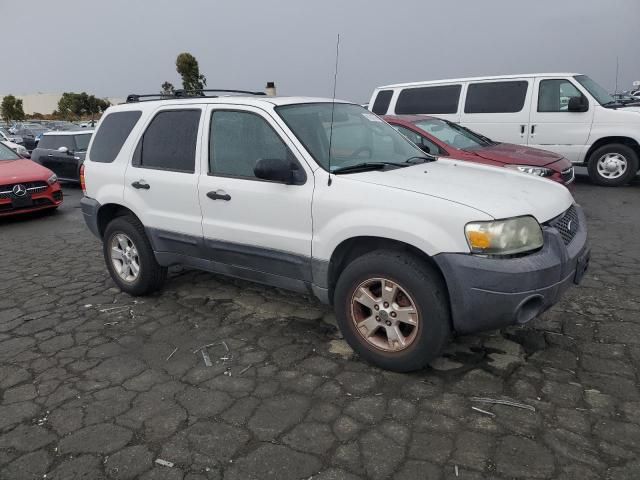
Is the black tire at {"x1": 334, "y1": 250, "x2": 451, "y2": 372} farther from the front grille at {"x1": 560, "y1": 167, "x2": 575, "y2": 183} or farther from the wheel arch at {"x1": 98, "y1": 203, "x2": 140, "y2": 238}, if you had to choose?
the front grille at {"x1": 560, "y1": 167, "x2": 575, "y2": 183}

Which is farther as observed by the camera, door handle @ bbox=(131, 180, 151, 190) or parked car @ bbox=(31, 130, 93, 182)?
parked car @ bbox=(31, 130, 93, 182)

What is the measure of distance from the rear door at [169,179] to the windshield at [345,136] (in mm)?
886

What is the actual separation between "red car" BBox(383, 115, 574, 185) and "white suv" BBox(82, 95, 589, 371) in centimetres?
265

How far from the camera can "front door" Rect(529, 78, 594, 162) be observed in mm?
9039

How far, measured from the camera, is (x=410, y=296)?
9.98ft

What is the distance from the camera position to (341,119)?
406 centimetres

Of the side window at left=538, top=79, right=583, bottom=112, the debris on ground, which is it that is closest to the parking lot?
the debris on ground

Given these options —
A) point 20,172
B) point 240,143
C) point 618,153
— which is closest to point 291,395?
point 240,143

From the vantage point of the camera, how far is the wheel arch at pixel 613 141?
894 centimetres

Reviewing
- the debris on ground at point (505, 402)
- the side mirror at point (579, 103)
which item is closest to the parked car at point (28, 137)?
the side mirror at point (579, 103)

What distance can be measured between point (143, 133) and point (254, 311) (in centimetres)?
184

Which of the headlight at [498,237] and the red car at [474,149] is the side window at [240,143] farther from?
the red car at [474,149]

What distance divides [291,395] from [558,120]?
26.6 feet

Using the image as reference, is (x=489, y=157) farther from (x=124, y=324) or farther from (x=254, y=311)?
(x=124, y=324)
